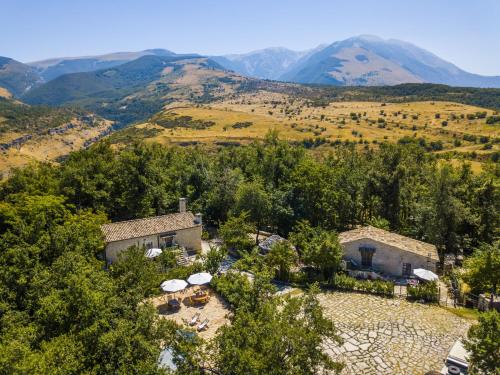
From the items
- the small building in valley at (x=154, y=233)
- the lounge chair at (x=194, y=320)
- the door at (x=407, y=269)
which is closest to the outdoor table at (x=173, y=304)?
the lounge chair at (x=194, y=320)

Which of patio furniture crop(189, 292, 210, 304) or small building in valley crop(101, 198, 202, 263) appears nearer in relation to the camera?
patio furniture crop(189, 292, 210, 304)

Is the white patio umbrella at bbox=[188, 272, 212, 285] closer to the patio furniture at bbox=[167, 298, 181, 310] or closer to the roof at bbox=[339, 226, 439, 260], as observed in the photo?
the patio furniture at bbox=[167, 298, 181, 310]

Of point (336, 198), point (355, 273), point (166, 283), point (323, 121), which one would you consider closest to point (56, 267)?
point (166, 283)

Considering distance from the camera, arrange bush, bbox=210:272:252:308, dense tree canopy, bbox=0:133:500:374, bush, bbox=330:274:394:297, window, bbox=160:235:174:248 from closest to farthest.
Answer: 1. dense tree canopy, bbox=0:133:500:374
2. bush, bbox=210:272:252:308
3. bush, bbox=330:274:394:297
4. window, bbox=160:235:174:248

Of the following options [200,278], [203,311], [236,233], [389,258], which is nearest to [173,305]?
[203,311]

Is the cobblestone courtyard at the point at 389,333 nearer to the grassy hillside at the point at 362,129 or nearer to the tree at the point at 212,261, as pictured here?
the tree at the point at 212,261

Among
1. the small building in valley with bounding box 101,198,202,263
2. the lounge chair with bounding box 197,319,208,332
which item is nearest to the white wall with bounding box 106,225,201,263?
the small building in valley with bounding box 101,198,202,263
